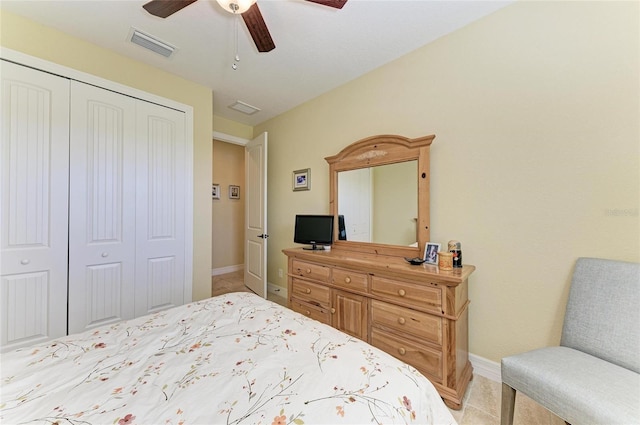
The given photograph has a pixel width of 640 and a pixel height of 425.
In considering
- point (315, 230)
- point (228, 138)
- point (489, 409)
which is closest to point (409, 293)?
point (489, 409)

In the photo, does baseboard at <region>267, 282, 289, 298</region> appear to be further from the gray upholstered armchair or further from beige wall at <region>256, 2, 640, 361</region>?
the gray upholstered armchair

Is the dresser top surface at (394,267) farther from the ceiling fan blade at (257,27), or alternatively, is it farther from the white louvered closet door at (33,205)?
the white louvered closet door at (33,205)

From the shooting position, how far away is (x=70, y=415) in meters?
0.64

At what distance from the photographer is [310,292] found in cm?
223

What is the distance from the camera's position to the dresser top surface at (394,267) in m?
1.48

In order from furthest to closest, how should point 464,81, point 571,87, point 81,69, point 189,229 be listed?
point 189,229
point 81,69
point 464,81
point 571,87

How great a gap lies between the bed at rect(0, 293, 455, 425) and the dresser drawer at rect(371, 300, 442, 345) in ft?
2.38

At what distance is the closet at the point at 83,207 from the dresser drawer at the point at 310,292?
4.14 feet

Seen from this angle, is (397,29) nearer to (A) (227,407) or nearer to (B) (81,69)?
(A) (227,407)

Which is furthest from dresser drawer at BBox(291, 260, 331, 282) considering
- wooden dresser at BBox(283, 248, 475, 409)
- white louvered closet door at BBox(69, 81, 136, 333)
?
white louvered closet door at BBox(69, 81, 136, 333)

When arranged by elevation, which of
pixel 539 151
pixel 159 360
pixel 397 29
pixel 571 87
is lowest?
pixel 159 360

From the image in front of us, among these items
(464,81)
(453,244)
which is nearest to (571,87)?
(464,81)

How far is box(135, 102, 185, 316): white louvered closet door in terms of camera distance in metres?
2.32

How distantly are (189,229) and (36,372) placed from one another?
1.92 metres
